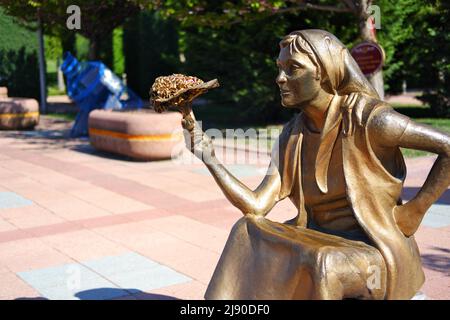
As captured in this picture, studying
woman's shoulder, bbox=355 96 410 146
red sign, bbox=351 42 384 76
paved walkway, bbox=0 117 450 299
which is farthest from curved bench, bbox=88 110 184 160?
woman's shoulder, bbox=355 96 410 146

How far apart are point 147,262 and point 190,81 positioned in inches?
108

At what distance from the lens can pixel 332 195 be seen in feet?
9.44

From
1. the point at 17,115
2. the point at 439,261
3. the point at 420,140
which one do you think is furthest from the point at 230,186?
the point at 17,115

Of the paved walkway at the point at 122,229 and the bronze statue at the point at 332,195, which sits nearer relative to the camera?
the bronze statue at the point at 332,195

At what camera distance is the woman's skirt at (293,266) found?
2.48 metres

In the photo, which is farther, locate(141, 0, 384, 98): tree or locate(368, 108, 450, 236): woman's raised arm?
locate(141, 0, 384, 98): tree

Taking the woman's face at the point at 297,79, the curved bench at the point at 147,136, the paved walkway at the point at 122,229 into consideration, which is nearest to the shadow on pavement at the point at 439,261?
the paved walkway at the point at 122,229

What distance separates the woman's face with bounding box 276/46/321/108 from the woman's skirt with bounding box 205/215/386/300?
25.5 inches

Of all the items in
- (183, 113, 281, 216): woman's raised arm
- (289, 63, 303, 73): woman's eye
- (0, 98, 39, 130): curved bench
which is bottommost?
(0, 98, 39, 130): curved bench

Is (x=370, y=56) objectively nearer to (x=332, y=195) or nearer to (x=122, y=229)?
(x=122, y=229)

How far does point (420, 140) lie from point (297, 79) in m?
0.64

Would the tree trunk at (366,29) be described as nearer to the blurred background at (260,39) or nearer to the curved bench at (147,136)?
the blurred background at (260,39)

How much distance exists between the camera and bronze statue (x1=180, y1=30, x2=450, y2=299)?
257 centimetres

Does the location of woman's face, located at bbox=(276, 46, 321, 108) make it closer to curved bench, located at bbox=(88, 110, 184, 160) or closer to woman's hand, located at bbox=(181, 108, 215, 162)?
woman's hand, located at bbox=(181, 108, 215, 162)
